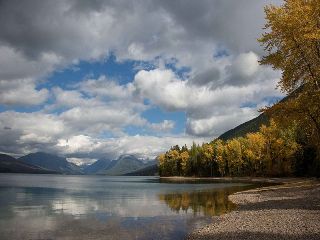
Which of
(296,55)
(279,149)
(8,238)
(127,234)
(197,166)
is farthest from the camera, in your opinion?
(197,166)

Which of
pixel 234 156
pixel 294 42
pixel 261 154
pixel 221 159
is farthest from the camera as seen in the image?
pixel 221 159

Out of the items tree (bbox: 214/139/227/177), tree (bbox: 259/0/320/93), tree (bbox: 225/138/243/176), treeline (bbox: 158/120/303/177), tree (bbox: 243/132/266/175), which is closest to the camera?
tree (bbox: 259/0/320/93)

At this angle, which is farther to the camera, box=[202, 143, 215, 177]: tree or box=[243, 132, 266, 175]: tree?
box=[202, 143, 215, 177]: tree

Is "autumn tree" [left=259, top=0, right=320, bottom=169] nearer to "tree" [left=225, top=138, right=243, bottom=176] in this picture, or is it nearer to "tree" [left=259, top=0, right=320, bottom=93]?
"tree" [left=259, top=0, right=320, bottom=93]

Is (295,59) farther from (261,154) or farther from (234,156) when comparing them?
(234,156)

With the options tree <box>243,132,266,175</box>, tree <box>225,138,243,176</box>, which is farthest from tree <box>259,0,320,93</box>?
tree <box>225,138,243,176</box>

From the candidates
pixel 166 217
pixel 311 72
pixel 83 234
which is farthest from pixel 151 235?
pixel 311 72

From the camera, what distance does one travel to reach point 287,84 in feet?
108

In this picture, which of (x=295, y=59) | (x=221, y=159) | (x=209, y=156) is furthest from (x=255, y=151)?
(x=295, y=59)

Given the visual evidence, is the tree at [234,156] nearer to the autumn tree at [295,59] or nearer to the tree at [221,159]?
the tree at [221,159]

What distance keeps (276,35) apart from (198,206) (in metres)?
27.2

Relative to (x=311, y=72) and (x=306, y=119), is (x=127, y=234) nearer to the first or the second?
(x=306, y=119)

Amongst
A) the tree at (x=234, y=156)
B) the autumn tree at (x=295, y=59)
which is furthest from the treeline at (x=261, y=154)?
the autumn tree at (x=295, y=59)

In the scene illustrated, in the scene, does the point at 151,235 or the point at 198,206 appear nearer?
the point at 151,235
